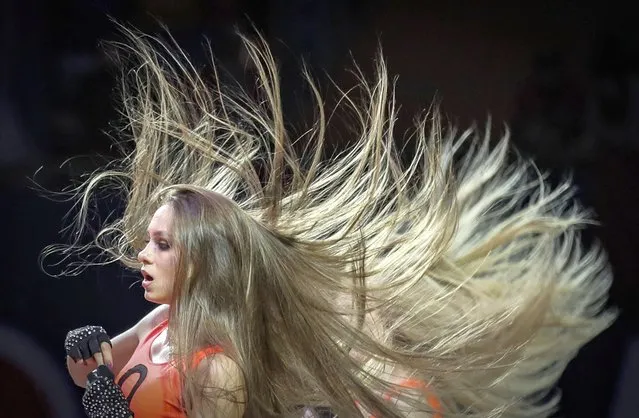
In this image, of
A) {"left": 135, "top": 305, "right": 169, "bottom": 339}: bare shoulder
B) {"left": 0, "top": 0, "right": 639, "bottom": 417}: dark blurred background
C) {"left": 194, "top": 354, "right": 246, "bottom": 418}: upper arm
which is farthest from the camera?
{"left": 0, "top": 0, "right": 639, "bottom": 417}: dark blurred background

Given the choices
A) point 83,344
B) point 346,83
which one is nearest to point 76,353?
point 83,344

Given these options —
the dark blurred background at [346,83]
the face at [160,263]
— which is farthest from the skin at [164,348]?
the dark blurred background at [346,83]

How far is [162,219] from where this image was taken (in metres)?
1.21

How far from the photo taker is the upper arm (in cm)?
116

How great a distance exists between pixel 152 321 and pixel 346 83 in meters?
0.53

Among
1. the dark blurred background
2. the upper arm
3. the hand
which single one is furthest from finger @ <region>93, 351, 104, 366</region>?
the dark blurred background

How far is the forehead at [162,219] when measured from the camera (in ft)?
3.94

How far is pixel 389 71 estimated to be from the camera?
67.7 inches

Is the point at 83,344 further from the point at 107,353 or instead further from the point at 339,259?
the point at 339,259

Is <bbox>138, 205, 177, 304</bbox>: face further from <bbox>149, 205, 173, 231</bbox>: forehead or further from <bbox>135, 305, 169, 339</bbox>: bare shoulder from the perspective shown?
<bbox>135, 305, 169, 339</bbox>: bare shoulder

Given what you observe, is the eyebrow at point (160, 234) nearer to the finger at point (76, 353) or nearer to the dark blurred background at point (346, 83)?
the finger at point (76, 353)

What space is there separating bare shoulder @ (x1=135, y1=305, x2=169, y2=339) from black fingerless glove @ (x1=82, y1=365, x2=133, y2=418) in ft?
0.43

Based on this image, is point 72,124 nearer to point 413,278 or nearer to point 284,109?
point 284,109

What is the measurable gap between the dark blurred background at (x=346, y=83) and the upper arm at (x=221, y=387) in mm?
465
